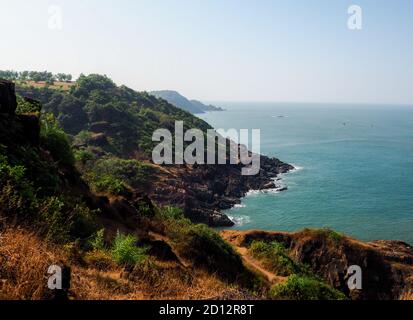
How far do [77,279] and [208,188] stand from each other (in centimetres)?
7114

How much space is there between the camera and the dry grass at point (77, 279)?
6961mm

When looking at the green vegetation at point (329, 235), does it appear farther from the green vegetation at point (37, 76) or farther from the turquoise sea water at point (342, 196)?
the green vegetation at point (37, 76)

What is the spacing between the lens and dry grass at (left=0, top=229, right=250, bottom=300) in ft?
22.8

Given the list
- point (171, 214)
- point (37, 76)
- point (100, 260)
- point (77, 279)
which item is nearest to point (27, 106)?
point (171, 214)

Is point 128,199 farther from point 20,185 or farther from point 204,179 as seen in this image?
point 204,179

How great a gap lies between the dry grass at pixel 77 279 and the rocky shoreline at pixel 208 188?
179 feet

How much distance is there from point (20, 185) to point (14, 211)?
6.18 feet

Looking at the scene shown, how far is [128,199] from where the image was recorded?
27.1 m

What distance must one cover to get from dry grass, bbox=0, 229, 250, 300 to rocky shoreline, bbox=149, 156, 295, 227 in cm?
5467

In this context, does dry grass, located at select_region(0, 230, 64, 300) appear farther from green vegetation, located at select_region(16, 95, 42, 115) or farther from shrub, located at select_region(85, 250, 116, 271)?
green vegetation, located at select_region(16, 95, 42, 115)

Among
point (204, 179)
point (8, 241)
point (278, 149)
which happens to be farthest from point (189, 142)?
point (8, 241)

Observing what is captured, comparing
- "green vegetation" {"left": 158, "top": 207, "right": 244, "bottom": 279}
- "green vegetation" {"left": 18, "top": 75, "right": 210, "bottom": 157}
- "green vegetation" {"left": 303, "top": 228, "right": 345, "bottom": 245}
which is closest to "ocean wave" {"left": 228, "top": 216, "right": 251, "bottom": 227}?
"green vegetation" {"left": 303, "top": 228, "right": 345, "bottom": 245}

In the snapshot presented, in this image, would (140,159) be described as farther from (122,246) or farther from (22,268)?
(22,268)

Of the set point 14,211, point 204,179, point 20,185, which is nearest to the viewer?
point 14,211
